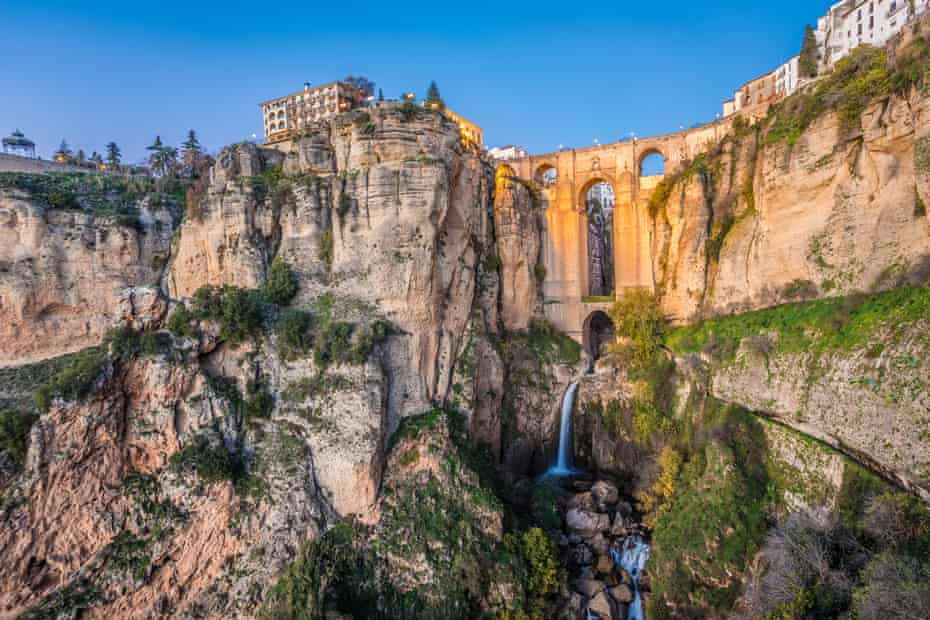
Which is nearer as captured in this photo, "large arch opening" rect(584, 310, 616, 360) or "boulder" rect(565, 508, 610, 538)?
"boulder" rect(565, 508, 610, 538)

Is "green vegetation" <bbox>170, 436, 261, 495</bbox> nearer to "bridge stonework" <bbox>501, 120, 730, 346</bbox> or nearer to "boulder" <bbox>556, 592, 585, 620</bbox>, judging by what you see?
"boulder" <bbox>556, 592, 585, 620</bbox>

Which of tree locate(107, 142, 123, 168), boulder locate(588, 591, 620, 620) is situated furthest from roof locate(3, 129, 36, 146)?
boulder locate(588, 591, 620, 620)

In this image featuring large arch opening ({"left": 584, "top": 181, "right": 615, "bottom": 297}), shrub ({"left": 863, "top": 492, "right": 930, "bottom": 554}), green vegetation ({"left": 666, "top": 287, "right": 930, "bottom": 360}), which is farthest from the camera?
large arch opening ({"left": 584, "top": 181, "right": 615, "bottom": 297})

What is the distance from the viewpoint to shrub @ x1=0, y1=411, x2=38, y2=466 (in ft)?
54.6

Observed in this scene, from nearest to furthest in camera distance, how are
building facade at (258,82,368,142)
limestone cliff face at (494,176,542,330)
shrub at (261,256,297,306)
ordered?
shrub at (261,256,297,306) < limestone cliff face at (494,176,542,330) < building facade at (258,82,368,142)

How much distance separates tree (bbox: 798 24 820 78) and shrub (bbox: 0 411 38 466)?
45723 millimetres

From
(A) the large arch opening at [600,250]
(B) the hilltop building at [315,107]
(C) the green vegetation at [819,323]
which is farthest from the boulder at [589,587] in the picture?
(B) the hilltop building at [315,107]

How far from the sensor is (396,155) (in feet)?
77.8

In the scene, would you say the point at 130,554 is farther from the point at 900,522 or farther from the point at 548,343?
the point at 900,522

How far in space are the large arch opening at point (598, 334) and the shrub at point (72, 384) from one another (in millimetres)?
28286

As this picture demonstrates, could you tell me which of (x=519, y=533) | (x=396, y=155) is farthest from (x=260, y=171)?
(x=519, y=533)

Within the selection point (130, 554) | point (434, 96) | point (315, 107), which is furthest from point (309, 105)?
point (130, 554)

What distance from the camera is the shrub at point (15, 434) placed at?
16641mm

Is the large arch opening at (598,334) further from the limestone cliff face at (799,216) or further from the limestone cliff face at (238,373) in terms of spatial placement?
the limestone cliff face at (238,373)
